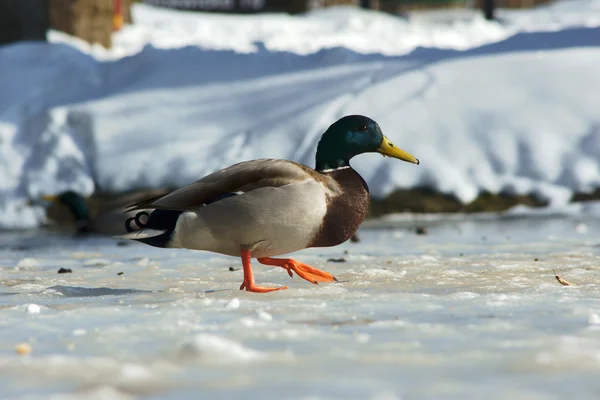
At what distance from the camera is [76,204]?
8.23m

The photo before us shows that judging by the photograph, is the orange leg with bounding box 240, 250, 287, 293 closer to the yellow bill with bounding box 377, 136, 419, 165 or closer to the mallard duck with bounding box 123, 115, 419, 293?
the mallard duck with bounding box 123, 115, 419, 293

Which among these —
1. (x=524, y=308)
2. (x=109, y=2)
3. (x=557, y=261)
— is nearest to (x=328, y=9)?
(x=109, y=2)

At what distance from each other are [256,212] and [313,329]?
110 cm

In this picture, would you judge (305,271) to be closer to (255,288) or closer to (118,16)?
(255,288)

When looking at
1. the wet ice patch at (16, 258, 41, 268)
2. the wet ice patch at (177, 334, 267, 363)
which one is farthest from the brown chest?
the wet ice patch at (16, 258, 41, 268)

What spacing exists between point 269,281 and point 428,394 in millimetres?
2583

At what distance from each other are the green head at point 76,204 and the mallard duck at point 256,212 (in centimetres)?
359

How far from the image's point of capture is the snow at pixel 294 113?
861 cm

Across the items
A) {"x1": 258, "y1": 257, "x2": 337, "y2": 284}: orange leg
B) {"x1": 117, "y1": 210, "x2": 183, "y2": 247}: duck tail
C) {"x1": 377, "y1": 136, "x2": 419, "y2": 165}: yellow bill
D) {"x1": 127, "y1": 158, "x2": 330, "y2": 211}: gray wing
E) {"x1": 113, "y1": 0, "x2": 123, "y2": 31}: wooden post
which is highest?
{"x1": 113, "y1": 0, "x2": 123, "y2": 31}: wooden post

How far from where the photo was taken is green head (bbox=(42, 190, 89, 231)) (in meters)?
8.18

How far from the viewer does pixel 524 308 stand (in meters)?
3.79

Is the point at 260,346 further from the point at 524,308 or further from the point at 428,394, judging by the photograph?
the point at 524,308

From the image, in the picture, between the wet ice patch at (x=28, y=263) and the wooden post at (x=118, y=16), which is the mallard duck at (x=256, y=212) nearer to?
the wet ice patch at (x=28, y=263)

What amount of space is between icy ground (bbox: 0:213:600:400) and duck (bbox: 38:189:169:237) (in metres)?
1.76
